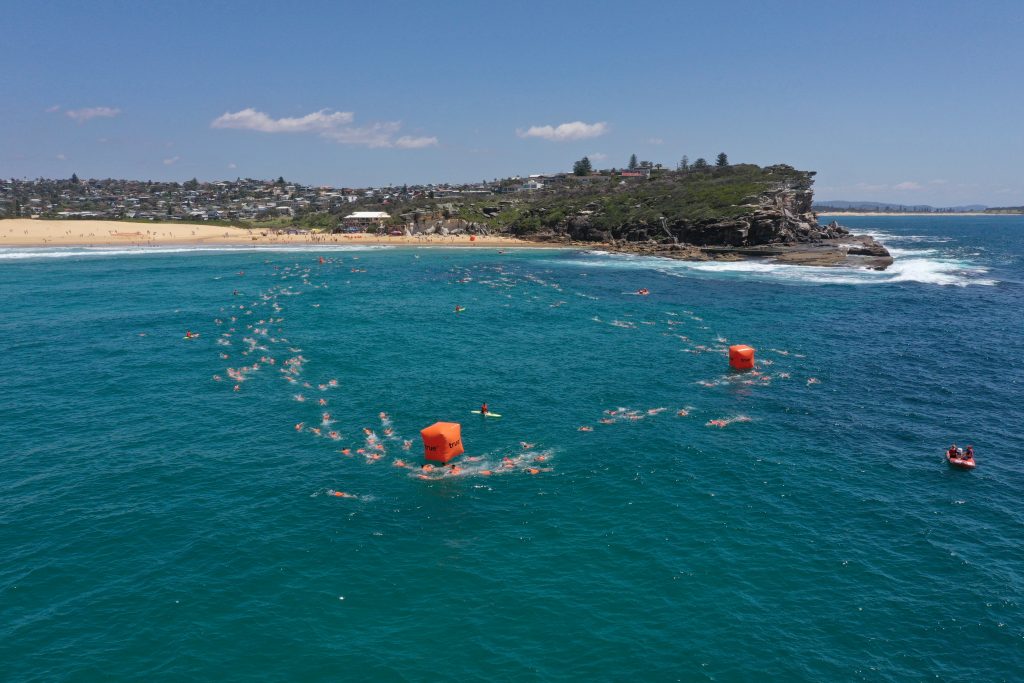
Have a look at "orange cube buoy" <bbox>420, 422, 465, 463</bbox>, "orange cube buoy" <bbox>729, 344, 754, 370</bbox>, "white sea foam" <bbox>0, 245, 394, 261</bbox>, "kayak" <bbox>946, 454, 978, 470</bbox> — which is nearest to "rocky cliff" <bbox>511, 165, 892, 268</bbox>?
"white sea foam" <bbox>0, 245, 394, 261</bbox>

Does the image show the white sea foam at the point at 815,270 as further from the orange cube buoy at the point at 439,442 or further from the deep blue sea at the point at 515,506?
the orange cube buoy at the point at 439,442

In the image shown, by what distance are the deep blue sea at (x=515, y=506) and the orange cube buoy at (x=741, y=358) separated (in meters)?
1.27

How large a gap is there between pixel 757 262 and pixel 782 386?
85917 millimetres

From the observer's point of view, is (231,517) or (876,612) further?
(231,517)

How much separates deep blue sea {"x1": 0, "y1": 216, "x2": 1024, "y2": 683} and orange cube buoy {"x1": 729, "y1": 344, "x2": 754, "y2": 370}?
127 cm

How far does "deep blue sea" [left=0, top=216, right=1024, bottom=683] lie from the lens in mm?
24188

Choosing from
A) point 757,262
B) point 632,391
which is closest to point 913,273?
point 757,262

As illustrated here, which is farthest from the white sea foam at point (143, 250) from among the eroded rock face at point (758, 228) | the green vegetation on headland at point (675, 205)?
the eroded rock face at point (758, 228)

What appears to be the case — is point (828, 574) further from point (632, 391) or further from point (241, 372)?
point (241, 372)

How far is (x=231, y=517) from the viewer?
33.0m

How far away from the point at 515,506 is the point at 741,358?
3259 centimetres

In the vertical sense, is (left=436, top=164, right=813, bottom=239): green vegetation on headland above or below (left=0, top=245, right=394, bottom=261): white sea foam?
above

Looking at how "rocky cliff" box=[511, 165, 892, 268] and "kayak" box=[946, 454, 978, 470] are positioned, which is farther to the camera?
"rocky cliff" box=[511, 165, 892, 268]

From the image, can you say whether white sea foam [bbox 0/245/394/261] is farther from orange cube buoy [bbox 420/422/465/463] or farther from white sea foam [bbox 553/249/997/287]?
orange cube buoy [bbox 420/422/465/463]
